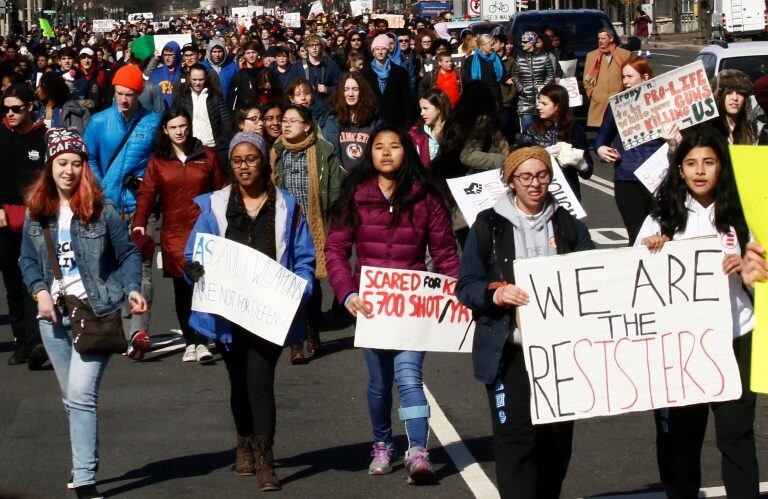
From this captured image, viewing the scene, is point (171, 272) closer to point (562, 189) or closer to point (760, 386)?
point (562, 189)

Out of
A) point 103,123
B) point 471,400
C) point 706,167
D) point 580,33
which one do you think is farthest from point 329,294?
point 580,33

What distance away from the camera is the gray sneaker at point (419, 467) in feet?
23.0

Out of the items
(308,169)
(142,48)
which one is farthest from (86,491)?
(142,48)

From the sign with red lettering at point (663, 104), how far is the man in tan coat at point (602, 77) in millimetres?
7282

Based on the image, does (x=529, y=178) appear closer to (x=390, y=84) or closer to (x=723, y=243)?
(x=723, y=243)

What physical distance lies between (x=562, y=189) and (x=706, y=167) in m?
2.99

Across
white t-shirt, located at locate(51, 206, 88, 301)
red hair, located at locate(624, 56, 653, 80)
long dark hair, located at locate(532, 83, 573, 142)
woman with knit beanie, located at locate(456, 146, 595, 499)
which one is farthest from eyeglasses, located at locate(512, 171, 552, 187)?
red hair, located at locate(624, 56, 653, 80)

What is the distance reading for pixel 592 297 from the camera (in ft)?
18.6

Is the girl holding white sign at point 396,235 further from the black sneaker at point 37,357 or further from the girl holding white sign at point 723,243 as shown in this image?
the black sneaker at point 37,357

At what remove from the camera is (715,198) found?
5.97 meters

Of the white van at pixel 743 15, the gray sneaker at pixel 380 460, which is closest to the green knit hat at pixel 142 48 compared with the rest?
the gray sneaker at pixel 380 460

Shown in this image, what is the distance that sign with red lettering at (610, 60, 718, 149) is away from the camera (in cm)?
949

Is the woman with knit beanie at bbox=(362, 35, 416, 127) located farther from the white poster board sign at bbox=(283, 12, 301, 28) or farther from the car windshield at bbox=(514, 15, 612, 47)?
the white poster board sign at bbox=(283, 12, 301, 28)

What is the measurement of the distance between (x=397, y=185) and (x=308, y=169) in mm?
2726
